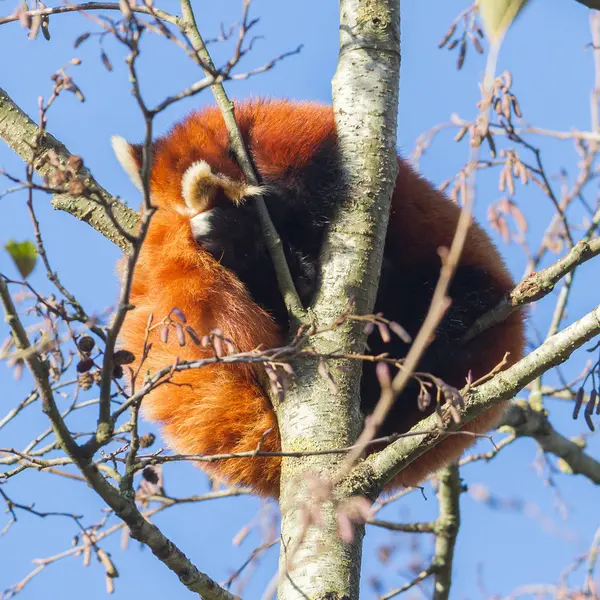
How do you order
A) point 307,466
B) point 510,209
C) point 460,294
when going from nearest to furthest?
point 307,466 → point 460,294 → point 510,209

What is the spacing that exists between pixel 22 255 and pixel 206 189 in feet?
5.99

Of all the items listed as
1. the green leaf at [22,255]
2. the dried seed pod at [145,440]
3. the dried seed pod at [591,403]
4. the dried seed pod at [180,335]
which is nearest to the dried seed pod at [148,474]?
the dried seed pod at [145,440]

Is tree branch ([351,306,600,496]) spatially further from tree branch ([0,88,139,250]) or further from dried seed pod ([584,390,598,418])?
tree branch ([0,88,139,250])

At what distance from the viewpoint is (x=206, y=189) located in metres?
3.62

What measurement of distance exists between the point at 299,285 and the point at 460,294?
900 mm

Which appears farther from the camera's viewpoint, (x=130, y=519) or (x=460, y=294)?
(x=460, y=294)

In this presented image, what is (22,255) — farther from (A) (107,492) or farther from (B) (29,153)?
(B) (29,153)

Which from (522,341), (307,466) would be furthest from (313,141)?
(307,466)

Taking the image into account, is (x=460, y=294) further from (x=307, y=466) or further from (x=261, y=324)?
(x=307, y=466)

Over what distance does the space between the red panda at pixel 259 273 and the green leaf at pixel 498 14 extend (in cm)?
187

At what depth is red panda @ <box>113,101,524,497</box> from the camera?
3.29 m

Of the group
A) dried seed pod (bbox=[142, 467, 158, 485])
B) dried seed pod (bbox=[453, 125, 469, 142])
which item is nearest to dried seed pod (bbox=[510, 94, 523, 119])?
dried seed pod (bbox=[453, 125, 469, 142])

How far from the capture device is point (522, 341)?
4.01 metres

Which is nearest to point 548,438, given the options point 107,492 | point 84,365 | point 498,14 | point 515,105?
point 515,105
